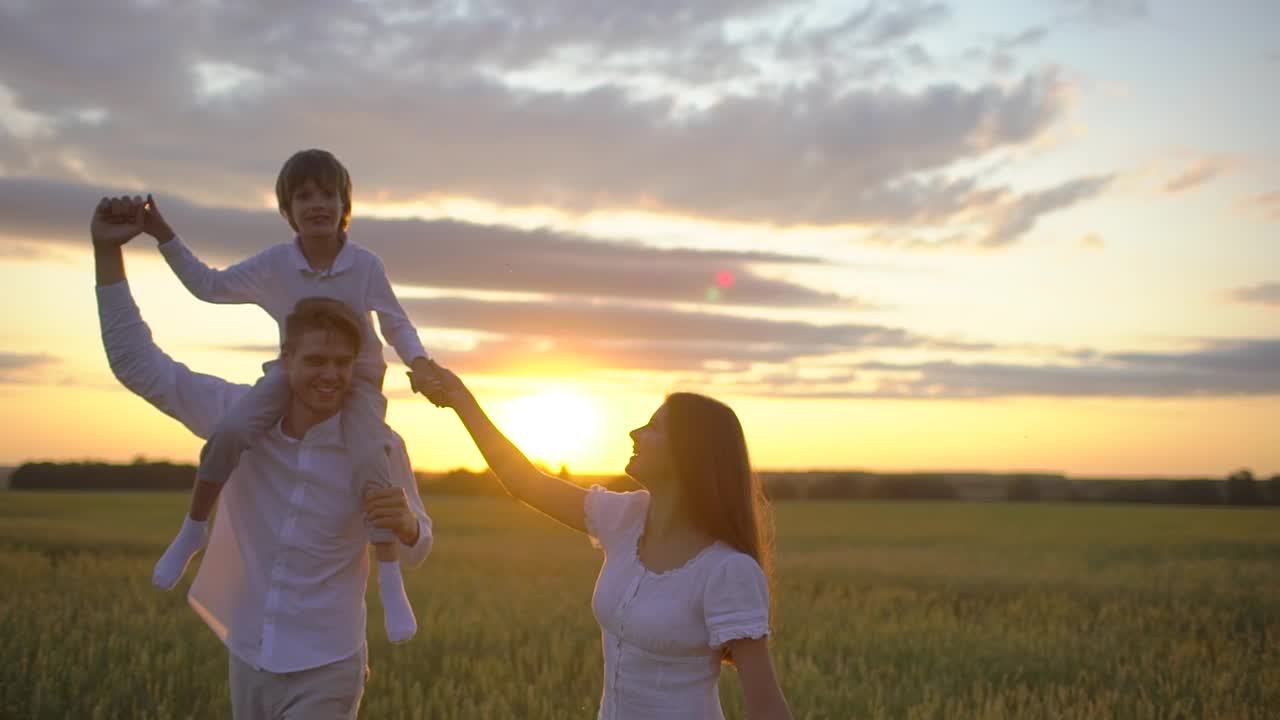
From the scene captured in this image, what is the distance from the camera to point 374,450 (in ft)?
15.3

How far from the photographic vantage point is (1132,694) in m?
10.5

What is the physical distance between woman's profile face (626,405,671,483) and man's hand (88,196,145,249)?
2.09 meters

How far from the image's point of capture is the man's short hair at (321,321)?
459 centimetres

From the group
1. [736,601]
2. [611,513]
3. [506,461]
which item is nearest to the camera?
[736,601]

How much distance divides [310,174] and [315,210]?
15 cm

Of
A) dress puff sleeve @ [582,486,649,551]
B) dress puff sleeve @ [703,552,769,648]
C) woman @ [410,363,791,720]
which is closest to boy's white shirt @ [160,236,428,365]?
dress puff sleeve @ [582,486,649,551]

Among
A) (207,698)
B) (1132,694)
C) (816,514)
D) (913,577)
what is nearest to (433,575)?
(913,577)

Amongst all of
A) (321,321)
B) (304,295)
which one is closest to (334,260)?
(304,295)

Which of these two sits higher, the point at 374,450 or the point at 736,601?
the point at 374,450

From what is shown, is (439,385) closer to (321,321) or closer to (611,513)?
(321,321)

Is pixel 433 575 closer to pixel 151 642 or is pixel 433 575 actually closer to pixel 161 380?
pixel 151 642

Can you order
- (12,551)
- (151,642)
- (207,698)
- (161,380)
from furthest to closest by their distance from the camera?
(12,551) → (151,642) → (207,698) → (161,380)

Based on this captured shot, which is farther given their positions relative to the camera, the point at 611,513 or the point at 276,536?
the point at 611,513

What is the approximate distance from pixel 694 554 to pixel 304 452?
Result: 153 cm
